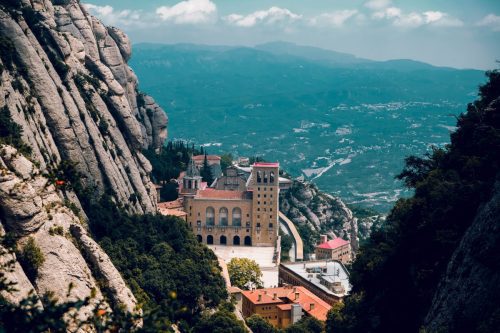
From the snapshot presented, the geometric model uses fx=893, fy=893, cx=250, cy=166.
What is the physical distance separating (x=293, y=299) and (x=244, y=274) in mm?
10898

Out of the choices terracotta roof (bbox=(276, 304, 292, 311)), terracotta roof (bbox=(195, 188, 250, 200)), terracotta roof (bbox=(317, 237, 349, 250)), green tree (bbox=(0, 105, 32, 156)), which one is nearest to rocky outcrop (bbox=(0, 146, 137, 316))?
green tree (bbox=(0, 105, 32, 156))

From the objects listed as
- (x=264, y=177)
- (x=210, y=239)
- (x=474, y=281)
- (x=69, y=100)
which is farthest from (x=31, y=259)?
(x=264, y=177)

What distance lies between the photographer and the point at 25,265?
50.2 m

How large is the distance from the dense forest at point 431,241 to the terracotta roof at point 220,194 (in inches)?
2243

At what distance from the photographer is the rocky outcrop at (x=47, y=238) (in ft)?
164

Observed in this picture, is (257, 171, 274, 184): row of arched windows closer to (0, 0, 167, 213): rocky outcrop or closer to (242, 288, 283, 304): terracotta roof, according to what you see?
(242, 288, 283, 304): terracotta roof

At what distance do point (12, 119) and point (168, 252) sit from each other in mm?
22726

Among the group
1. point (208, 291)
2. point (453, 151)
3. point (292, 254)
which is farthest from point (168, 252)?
point (292, 254)

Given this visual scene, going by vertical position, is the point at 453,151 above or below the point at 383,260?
above

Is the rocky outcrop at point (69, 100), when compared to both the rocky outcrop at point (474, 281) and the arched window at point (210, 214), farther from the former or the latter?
the arched window at point (210, 214)

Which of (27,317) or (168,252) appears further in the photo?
(168,252)

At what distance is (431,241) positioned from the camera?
170ft

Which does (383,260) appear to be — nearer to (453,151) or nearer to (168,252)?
(453,151)

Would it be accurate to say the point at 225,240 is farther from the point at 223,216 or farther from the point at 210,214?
the point at 210,214
